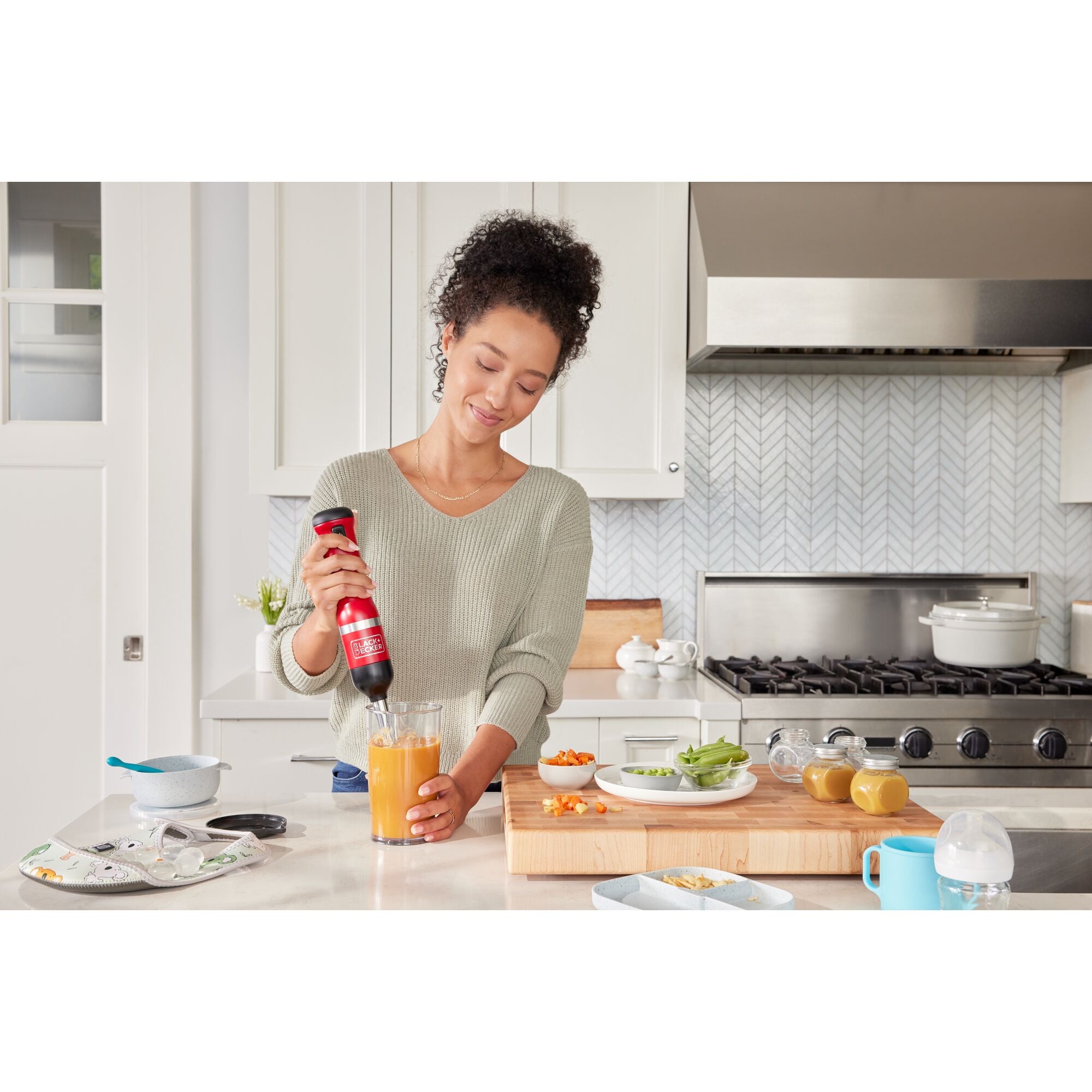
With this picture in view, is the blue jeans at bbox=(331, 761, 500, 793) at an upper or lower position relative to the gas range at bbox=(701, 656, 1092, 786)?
upper

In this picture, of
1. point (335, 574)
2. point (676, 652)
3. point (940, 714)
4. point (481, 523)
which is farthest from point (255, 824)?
point (940, 714)

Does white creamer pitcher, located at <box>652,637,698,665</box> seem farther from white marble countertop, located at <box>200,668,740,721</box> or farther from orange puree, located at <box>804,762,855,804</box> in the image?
orange puree, located at <box>804,762,855,804</box>

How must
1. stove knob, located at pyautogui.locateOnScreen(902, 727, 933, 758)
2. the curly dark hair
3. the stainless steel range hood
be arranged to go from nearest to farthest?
the curly dark hair
stove knob, located at pyautogui.locateOnScreen(902, 727, 933, 758)
the stainless steel range hood

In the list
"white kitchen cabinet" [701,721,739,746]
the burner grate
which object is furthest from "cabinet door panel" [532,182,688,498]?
"white kitchen cabinet" [701,721,739,746]

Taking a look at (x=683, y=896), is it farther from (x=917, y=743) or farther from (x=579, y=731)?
(x=917, y=743)

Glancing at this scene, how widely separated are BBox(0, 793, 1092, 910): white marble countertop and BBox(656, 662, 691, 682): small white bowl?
4.89 ft

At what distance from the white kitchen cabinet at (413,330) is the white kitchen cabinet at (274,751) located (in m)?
0.63

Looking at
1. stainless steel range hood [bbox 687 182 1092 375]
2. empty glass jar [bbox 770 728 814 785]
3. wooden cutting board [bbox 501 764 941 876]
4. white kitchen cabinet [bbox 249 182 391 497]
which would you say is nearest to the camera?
wooden cutting board [bbox 501 764 941 876]

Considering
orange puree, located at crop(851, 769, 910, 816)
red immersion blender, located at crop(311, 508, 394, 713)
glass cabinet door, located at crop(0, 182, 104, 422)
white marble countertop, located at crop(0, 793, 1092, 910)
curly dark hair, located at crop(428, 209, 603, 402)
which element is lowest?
white marble countertop, located at crop(0, 793, 1092, 910)

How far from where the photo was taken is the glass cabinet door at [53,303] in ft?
9.35

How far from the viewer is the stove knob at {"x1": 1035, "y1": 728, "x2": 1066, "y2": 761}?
2.40 metres

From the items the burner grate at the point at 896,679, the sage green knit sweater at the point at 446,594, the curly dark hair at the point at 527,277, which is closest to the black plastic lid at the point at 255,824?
the sage green knit sweater at the point at 446,594

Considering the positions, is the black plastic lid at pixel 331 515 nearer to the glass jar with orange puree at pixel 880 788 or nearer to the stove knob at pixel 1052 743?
the glass jar with orange puree at pixel 880 788
